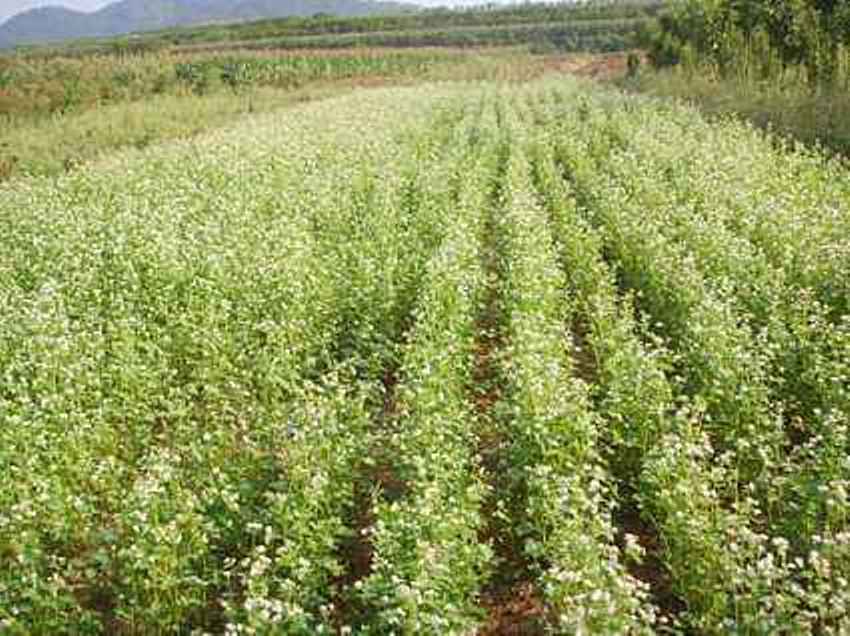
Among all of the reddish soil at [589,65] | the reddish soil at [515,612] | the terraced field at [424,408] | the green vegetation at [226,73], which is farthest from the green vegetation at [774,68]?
the green vegetation at [226,73]

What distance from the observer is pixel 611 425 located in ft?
25.6

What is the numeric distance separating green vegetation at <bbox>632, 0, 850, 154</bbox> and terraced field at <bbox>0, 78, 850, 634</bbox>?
6260mm

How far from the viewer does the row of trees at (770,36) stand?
1001 inches

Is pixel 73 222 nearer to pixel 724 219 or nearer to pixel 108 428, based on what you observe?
pixel 108 428

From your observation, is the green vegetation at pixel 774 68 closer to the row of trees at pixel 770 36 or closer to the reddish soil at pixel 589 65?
the row of trees at pixel 770 36

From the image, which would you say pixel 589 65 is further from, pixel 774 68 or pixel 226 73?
pixel 774 68

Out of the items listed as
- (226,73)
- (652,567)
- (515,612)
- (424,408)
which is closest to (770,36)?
(424,408)

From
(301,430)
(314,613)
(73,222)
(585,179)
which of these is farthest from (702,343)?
(585,179)

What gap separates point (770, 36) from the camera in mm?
30922

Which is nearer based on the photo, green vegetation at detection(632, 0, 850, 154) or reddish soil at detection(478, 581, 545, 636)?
reddish soil at detection(478, 581, 545, 636)

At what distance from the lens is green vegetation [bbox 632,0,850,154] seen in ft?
73.0

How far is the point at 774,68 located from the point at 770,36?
7.53 ft

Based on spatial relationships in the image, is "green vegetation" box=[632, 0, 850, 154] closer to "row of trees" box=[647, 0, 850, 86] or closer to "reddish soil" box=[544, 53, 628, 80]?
"row of trees" box=[647, 0, 850, 86]

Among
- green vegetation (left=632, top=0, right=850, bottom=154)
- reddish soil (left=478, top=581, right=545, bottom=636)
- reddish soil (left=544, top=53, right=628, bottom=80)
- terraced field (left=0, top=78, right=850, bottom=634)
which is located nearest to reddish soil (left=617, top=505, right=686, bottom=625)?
terraced field (left=0, top=78, right=850, bottom=634)
